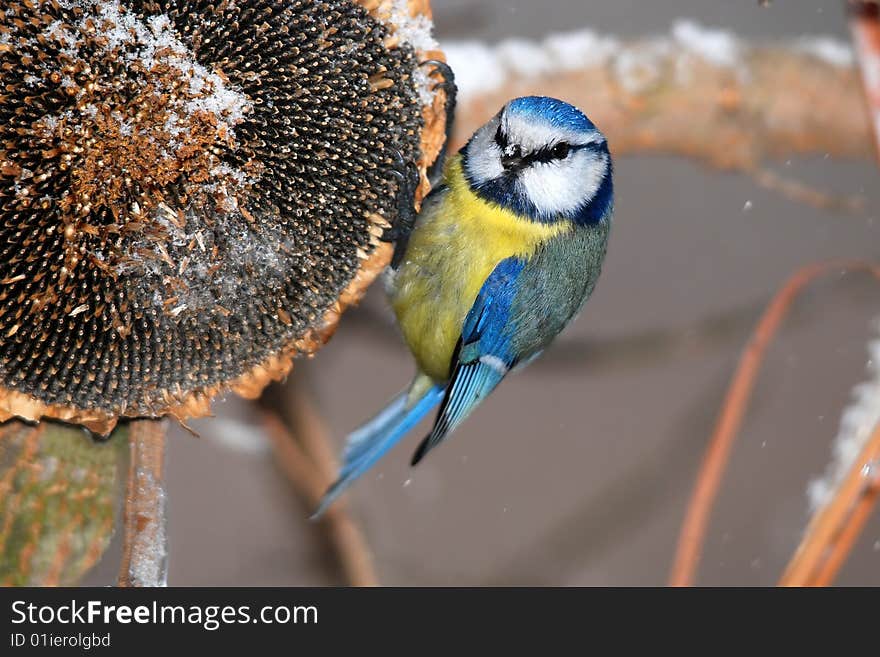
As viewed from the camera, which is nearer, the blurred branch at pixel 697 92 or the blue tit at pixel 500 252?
the blue tit at pixel 500 252

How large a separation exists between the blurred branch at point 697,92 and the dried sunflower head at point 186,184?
0.37 m

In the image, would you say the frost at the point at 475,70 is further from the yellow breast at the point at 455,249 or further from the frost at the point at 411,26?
the frost at the point at 411,26

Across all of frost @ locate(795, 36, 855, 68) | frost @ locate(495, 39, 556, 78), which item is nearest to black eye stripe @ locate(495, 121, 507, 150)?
frost @ locate(495, 39, 556, 78)

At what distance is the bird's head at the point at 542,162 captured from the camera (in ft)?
3.21

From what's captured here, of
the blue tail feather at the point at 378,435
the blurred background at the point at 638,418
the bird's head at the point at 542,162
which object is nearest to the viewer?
the bird's head at the point at 542,162

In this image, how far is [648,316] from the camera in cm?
192

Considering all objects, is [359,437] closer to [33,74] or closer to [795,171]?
[33,74]

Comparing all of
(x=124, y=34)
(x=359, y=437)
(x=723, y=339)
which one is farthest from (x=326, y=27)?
(x=723, y=339)

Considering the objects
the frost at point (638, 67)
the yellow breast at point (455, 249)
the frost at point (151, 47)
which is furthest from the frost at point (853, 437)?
the frost at point (151, 47)

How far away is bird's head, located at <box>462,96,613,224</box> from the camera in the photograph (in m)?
0.98

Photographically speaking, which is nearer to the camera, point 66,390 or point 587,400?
point 66,390

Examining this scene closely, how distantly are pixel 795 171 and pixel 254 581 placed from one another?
4.71 ft

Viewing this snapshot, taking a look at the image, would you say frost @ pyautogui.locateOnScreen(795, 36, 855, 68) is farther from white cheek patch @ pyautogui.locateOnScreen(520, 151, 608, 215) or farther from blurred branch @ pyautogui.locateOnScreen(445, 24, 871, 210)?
white cheek patch @ pyautogui.locateOnScreen(520, 151, 608, 215)

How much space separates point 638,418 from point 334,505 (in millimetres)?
832
